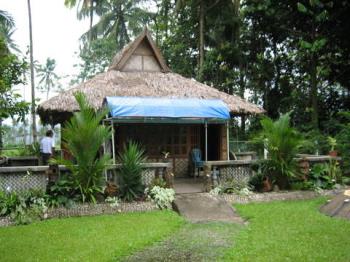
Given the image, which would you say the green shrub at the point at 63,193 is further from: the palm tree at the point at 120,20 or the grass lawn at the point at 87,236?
the palm tree at the point at 120,20

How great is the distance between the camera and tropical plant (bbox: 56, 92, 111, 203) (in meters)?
8.89

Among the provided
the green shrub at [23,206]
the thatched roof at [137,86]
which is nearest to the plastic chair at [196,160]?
the thatched roof at [137,86]

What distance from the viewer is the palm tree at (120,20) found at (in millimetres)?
30875

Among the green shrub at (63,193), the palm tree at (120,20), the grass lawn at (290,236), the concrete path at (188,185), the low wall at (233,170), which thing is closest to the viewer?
the grass lawn at (290,236)

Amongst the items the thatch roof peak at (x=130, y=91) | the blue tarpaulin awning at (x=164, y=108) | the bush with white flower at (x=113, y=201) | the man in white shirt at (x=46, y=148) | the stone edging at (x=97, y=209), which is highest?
the thatch roof peak at (x=130, y=91)

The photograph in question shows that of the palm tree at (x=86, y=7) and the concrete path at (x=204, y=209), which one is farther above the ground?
the palm tree at (x=86, y=7)

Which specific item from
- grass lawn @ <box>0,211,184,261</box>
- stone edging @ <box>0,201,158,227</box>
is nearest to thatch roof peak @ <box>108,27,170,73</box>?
stone edging @ <box>0,201,158,227</box>

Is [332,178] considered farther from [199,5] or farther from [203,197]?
[199,5]

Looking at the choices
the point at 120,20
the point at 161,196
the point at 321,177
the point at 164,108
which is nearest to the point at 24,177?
the point at 161,196

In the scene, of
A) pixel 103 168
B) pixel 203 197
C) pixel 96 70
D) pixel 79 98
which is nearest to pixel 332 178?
pixel 203 197

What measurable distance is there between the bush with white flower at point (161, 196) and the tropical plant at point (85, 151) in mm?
1202

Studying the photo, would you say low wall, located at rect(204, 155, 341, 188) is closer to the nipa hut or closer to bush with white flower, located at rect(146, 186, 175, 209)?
bush with white flower, located at rect(146, 186, 175, 209)

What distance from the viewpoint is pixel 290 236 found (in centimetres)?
681

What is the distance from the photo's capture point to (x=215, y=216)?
8492 millimetres
